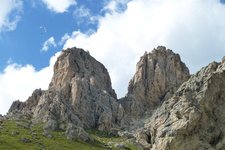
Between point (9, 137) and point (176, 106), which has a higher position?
point (9, 137)

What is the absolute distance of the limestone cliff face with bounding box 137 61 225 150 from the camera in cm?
5794

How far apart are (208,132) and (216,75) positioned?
9.12 metres

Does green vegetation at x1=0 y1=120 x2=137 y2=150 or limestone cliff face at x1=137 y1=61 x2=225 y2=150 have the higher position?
green vegetation at x1=0 y1=120 x2=137 y2=150

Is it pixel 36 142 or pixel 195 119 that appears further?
pixel 36 142

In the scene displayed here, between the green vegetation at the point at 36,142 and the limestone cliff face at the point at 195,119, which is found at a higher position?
the green vegetation at the point at 36,142

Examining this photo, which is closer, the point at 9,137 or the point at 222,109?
the point at 222,109

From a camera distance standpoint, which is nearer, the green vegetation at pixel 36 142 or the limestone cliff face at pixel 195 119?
the limestone cliff face at pixel 195 119

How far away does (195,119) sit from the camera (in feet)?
194

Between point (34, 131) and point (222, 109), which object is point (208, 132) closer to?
point (222, 109)

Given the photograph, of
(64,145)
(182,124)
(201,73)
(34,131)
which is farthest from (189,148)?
(34,131)

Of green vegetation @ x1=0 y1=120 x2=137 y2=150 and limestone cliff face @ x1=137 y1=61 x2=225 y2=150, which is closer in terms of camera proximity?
limestone cliff face @ x1=137 y1=61 x2=225 y2=150

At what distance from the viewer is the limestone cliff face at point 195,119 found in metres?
57.9

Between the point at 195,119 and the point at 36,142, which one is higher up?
the point at 36,142

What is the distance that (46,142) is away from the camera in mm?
177250
